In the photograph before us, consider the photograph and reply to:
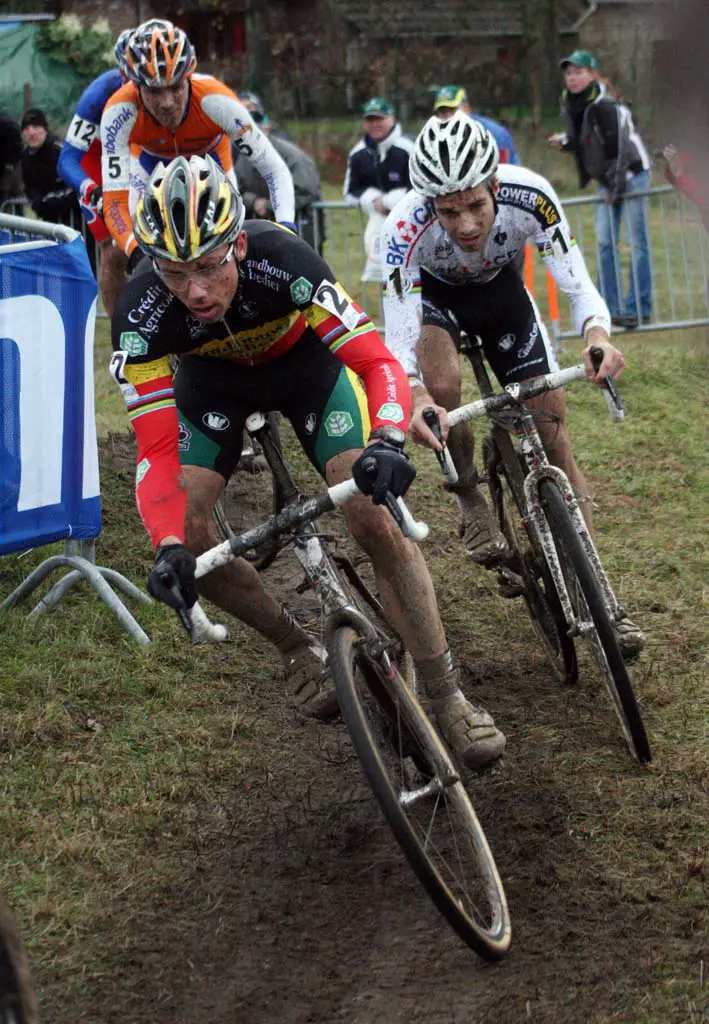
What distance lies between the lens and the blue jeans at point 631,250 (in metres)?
11.5

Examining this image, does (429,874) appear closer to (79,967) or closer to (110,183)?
(79,967)

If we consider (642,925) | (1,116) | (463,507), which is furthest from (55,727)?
(1,116)

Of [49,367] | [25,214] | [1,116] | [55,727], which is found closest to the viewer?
[55,727]

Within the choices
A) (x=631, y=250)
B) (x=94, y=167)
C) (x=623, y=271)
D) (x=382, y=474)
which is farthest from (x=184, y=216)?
(x=623, y=271)

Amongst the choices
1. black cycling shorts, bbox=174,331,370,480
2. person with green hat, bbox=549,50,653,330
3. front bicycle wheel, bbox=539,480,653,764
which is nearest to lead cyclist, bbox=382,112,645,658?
black cycling shorts, bbox=174,331,370,480

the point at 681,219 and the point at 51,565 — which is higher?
the point at 681,219

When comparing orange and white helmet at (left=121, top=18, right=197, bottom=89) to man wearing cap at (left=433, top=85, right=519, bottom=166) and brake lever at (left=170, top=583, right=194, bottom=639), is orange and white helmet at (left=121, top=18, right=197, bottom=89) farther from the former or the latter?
man wearing cap at (left=433, top=85, right=519, bottom=166)

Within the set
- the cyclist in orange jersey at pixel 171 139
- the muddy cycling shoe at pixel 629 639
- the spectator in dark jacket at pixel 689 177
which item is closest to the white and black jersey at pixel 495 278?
the muddy cycling shoe at pixel 629 639

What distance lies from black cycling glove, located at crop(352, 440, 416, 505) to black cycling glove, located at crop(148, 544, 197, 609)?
565 mm

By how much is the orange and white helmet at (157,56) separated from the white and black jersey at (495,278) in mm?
2231

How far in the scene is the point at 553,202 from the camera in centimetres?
534

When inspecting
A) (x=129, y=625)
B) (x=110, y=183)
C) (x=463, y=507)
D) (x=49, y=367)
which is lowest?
(x=129, y=625)

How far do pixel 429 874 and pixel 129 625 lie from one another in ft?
10.5

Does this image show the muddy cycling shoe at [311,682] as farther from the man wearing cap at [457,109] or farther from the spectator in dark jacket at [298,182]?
the man wearing cap at [457,109]
